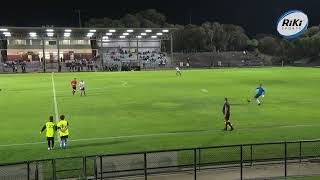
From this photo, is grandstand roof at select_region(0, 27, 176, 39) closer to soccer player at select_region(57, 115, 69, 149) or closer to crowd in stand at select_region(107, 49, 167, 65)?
crowd in stand at select_region(107, 49, 167, 65)

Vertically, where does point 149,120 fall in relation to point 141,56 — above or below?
below

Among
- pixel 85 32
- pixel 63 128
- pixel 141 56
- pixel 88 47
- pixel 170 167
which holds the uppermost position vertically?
pixel 85 32

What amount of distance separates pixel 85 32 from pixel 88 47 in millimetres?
14767

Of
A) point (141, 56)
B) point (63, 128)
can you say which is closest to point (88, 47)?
point (141, 56)

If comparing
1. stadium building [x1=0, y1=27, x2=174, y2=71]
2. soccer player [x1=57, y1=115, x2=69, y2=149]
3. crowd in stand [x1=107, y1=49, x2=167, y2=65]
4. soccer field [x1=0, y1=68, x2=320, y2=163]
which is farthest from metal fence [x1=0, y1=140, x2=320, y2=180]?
crowd in stand [x1=107, y1=49, x2=167, y2=65]

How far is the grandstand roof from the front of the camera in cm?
9994

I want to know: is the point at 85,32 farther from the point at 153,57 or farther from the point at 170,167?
the point at 170,167

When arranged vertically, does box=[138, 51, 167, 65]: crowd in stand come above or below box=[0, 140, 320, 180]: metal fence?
above

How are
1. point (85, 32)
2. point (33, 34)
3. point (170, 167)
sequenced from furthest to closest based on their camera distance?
point (85, 32), point (33, 34), point (170, 167)

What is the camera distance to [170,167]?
14.9m

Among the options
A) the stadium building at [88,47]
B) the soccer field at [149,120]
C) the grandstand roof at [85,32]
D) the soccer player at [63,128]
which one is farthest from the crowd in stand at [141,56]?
the soccer player at [63,128]

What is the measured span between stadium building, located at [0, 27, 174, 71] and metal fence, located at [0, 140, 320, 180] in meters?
88.8

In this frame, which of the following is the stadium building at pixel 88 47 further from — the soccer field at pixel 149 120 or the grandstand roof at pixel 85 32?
the soccer field at pixel 149 120

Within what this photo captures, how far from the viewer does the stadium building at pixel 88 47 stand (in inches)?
4269
